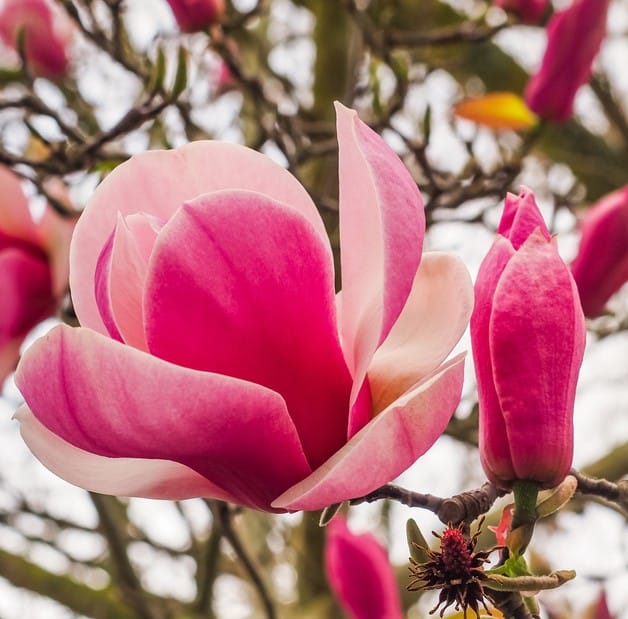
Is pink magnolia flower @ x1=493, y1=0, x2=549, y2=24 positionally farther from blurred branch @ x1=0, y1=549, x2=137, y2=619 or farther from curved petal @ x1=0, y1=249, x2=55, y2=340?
blurred branch @ x1=0, y1=549, x2=137, y2=619

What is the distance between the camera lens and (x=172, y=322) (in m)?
0.39

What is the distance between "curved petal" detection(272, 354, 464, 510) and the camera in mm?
361

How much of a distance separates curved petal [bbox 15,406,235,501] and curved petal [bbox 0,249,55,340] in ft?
1.40

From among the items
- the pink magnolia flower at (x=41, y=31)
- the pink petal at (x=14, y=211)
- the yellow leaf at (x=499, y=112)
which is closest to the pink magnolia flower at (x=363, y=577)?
the pink petal at (x=14, y=211)

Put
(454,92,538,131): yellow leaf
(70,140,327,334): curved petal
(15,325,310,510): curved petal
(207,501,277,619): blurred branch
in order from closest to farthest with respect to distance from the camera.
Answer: (15,325,310,510): curved petal → (70,140,327,334): curved petal → (207,501,277,619): blurred branch → (454,92,538,131): yellow leaf

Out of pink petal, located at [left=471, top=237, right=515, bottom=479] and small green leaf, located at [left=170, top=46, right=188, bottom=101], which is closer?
pink petal, located at [left=471, top=237, right=515, bottom=479]

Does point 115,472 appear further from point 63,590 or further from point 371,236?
point 63,590

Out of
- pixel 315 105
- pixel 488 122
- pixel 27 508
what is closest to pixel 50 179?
pixel 488 122

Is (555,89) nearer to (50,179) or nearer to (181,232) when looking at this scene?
(50,179)

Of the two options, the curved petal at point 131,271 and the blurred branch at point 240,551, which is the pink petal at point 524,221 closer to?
the curved petal at point 131,271

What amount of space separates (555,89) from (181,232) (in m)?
0.88

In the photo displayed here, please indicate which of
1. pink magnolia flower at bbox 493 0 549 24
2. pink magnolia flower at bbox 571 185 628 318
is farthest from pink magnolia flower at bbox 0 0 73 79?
pink magnolia flower at bbox 571 185 628 318

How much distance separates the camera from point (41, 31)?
126 centimetres

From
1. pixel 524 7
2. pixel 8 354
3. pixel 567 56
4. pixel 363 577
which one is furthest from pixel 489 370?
pixel 524 7
